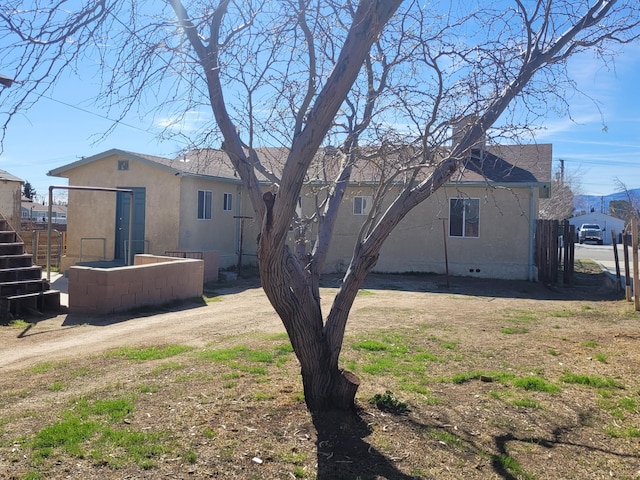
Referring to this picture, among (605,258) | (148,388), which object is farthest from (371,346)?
(605,258)

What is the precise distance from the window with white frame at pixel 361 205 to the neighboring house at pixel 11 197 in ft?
35.6

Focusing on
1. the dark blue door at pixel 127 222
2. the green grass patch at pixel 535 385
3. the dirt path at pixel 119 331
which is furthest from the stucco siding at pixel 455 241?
the green grass patch at pixel 535 385

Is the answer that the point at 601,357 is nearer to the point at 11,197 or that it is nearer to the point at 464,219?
the point at 464,219

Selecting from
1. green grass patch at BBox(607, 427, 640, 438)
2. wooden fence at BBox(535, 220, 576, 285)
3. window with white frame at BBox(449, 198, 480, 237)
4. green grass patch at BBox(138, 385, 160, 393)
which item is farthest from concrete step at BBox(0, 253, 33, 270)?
wooden fence at BBox(535, 220, 576, 285)

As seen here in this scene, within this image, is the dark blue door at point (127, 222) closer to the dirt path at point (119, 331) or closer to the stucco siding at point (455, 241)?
the stucco siding at point (455, 241)

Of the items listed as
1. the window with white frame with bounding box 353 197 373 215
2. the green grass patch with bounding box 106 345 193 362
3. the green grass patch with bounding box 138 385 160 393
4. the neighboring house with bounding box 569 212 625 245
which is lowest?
the green grass patch with bounding box 106 345 193 362

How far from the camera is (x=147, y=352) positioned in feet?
24.8

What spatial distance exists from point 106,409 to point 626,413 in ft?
15.4

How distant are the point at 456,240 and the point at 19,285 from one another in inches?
508

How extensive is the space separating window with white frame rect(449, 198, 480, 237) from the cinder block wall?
9.48 meters

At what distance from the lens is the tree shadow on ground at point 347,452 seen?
4074 millimetres

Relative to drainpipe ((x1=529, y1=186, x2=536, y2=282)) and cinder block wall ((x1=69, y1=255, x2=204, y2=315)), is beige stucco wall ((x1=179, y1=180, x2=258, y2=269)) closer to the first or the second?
cinder block wall ((x1=69, y1=255, x2=204, y2=315))

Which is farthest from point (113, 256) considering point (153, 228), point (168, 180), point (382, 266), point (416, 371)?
point (416, 371)

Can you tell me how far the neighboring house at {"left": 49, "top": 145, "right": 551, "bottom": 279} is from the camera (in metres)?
18.4
